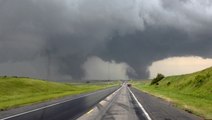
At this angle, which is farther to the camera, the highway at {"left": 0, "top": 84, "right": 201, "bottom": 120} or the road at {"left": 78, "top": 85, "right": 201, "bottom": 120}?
the road at {"left": 78, "top": 85, "right": 201, "bottom": 120}

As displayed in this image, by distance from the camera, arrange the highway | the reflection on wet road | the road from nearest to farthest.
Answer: the reflection on wet road, the highway, the road

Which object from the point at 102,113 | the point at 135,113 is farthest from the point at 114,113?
the point at 135,113

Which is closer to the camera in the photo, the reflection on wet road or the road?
the reflection on wet road

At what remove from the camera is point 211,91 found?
60.8 metres

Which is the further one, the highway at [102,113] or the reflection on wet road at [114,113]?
the highway at [102,113]

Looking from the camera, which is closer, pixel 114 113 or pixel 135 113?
pixel 114 113

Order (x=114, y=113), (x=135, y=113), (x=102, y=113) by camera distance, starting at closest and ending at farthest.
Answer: (x=102, y=113) < (x=114, y=113) < (x=135, y=113)

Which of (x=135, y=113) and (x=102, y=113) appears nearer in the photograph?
(x=102, y=113)

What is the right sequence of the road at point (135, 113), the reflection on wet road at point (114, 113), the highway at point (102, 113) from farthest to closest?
the road at point (135, 113), the highway at point (102, 113), the reflection on wet road at point (114, 113)

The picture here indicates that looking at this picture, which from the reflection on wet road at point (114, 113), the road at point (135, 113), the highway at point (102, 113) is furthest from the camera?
the road at point (135, 113)

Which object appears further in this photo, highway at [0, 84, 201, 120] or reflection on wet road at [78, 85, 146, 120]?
highway at [0, 84, 201, 120]

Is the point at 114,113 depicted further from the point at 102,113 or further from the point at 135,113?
the point at 135,113

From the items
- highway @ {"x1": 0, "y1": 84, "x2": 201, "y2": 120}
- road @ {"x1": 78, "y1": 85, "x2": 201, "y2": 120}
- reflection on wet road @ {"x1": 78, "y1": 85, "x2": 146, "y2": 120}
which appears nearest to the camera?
reflection on wet road @ {"x1": 78, "y1": 85, "x2": 146, "y2": 120}

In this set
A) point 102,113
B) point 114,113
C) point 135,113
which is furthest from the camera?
point 135,113
